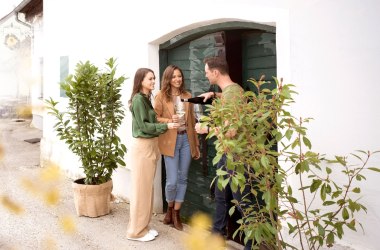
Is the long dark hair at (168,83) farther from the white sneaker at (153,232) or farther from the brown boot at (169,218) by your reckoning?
the white sneaker at (153,232)

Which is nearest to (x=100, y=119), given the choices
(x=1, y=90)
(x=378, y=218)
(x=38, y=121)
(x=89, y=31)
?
(x=89, y=31)

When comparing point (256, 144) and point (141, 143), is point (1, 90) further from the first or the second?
point (141, 143)

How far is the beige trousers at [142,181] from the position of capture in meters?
4.35

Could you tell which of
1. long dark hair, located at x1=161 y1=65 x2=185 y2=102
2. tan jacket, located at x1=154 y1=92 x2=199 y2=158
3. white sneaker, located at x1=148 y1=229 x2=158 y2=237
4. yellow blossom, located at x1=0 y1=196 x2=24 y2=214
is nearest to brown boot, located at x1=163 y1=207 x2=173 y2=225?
white sneaker, located at x1=148 y1=229 x2=158 y2=237

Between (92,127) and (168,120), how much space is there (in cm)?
150

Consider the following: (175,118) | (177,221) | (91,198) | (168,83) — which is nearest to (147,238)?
(177,221)

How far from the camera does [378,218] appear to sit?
2760mm

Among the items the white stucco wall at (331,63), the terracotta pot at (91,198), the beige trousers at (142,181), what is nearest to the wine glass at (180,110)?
the beige trousers at (142,181)

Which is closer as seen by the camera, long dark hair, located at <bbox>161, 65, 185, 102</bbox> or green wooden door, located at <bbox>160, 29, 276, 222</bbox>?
green wooden door, located at <bbox>160, 29, 276, 222</bbox>

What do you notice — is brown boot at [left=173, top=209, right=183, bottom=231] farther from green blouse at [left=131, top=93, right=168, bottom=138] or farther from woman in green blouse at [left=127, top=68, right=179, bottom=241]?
green blouse at [left=131, top=93, right=168, bottom=138]

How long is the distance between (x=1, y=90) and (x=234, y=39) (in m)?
2.57

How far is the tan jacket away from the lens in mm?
4523

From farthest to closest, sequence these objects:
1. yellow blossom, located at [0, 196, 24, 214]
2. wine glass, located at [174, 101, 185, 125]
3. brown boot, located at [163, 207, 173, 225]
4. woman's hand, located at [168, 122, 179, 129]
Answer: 1. brown boot, located at [163, 207, 173, 225]
2. wine glass, located at [174, 101, 185, 125]
3. woman's hand, located at [168, 122, 179, 129]
4. yellow blossom, located at [0, 196, 24, 214]

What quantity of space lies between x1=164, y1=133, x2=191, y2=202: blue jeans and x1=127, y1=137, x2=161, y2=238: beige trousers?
0.22 meters
